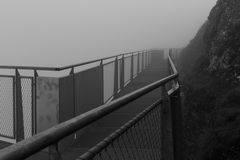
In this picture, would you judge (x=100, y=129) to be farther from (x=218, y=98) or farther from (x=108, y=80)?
(x=108, y=80)

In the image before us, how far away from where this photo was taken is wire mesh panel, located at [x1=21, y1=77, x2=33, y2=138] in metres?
6.95

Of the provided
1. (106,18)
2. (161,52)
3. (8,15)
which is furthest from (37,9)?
(161,52)

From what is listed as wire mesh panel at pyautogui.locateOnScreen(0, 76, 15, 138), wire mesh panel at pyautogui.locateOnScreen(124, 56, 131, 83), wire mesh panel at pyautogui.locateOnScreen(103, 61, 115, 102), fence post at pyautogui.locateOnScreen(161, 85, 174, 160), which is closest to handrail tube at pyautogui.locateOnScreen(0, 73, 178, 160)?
fence post at pyautogui.locateOnScreen(161, 85, 174, 160)

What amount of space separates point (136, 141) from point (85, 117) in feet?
4.06

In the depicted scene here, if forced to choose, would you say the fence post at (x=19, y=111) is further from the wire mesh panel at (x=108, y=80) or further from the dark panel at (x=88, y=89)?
the wire mesh panel at (x=108, y=80)

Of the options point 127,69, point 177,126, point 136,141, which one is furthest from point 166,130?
point 127,69

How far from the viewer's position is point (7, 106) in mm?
7277

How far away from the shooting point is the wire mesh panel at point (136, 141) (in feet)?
7.49

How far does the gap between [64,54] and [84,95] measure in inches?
7345

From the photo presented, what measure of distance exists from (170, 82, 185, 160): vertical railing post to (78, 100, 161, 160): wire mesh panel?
49 centimetres

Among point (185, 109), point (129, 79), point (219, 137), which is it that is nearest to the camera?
point (219, 137)

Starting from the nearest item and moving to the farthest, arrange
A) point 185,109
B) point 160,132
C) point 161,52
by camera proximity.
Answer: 1. point 160,132
2. point 185,109
3. point 161,52

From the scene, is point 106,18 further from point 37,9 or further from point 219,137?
point 219,137

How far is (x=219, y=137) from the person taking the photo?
6.32 metres
